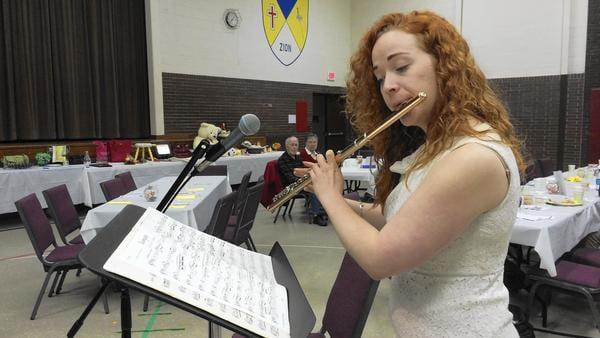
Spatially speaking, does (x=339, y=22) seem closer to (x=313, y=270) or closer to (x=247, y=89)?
(x=247, y=89)

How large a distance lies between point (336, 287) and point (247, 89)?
8300mm

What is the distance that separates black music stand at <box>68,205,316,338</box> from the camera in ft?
2.48

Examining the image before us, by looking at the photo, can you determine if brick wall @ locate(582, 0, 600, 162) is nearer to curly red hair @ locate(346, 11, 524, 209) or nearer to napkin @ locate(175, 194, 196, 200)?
napkin @ locate(175, 194, 196, 200)

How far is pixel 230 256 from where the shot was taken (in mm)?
1137

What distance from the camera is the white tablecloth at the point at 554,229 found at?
2.80 meters

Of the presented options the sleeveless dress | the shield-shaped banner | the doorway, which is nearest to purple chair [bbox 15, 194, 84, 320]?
the sleeveless dress

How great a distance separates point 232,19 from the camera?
921cm

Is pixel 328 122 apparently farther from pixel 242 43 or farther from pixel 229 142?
pixel 229 142

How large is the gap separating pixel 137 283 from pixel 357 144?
24.4 inches

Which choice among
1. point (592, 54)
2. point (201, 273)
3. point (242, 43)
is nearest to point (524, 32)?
point (592, 54)

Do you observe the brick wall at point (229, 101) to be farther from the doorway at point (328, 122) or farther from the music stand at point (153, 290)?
the music stand at point (153, 290)

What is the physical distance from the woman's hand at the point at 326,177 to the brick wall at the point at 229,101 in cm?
792

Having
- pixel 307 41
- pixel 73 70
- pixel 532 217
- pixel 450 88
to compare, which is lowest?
pixel 532 217

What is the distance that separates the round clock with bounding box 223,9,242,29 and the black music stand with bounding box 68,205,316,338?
858 centimetres
